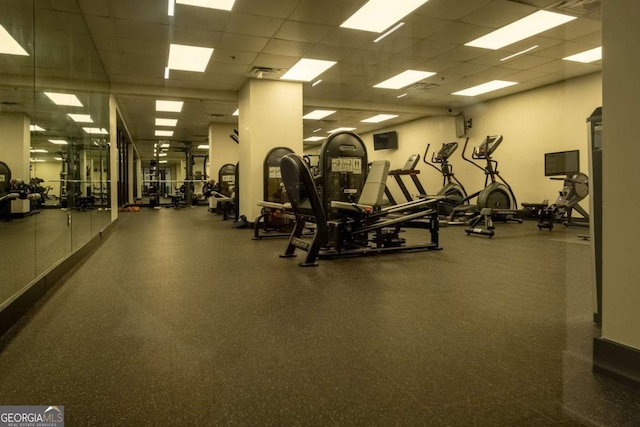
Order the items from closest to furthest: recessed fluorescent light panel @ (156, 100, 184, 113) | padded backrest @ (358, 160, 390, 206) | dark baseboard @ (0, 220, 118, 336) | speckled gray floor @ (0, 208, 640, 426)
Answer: speckled gray floor @ (0, 208, 640, 426)
dark baseboard @ (0, 220, 118, 336)
padded backrest @ (358, 160, 390, 206)
recessed fluorescent light panel @ (156, 100, 184, 113)

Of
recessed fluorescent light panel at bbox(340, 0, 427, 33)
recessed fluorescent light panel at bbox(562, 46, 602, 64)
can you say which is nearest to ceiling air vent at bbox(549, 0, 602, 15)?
recessed fluorescent light panel at bbox(340, 0, 427, 33)

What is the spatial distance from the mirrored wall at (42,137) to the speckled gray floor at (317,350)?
41cm

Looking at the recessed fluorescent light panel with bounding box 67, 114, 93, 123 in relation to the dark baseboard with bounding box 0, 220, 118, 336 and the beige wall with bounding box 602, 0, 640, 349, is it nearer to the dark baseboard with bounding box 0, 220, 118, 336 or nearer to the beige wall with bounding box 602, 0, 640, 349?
the dark baseboard with bounding box 0, 220, 118, 336

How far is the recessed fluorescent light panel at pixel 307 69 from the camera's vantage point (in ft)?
23.7

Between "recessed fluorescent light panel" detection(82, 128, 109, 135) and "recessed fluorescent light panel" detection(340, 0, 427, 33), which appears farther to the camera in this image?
"recessed fluorescent light panel" detection(82, 128, 109, 135)

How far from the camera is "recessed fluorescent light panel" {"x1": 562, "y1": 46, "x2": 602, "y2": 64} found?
680cm

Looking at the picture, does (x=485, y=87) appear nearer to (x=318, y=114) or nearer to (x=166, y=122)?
(x=318, y=114)

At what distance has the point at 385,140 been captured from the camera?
46.9 feet

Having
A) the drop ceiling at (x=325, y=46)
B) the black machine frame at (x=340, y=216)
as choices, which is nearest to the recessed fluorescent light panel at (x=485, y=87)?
the drop ceiling at (x=325, y=46)

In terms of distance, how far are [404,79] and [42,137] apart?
6.79 metres

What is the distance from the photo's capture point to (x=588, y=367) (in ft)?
6.01

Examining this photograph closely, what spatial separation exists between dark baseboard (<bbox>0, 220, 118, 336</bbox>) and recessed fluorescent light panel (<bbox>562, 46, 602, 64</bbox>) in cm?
804

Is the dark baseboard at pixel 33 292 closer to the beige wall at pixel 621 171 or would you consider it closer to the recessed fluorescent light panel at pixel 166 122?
the beige wall at pixel 621 171

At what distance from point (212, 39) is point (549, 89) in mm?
7209
